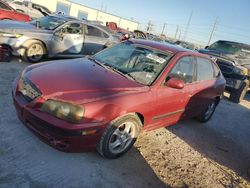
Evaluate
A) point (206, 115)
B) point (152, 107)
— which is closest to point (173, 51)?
point (152, 107)

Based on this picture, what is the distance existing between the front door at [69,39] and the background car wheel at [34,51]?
0.44 metres

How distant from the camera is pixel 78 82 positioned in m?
3.75

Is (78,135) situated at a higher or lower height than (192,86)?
lower

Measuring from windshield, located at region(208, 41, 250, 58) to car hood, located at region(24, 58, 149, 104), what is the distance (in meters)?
8.79

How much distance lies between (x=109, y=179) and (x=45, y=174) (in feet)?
2.60

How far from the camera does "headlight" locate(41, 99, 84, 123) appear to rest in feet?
10.7

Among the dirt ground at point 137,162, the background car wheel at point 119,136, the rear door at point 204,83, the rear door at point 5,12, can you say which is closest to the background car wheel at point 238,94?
the rear door at point 204,83

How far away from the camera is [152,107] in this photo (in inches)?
165

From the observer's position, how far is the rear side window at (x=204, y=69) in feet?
18.0

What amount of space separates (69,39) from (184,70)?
4.89 meters

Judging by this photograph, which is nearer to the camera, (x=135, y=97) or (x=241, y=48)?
(x=135, y=97)

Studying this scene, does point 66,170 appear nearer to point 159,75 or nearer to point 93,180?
point 93,180

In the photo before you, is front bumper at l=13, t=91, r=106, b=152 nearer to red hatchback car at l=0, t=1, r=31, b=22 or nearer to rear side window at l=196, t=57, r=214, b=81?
rear side window at l=196, t=57, r=214, b=81

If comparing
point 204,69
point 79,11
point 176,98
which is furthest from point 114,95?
point 79,11
